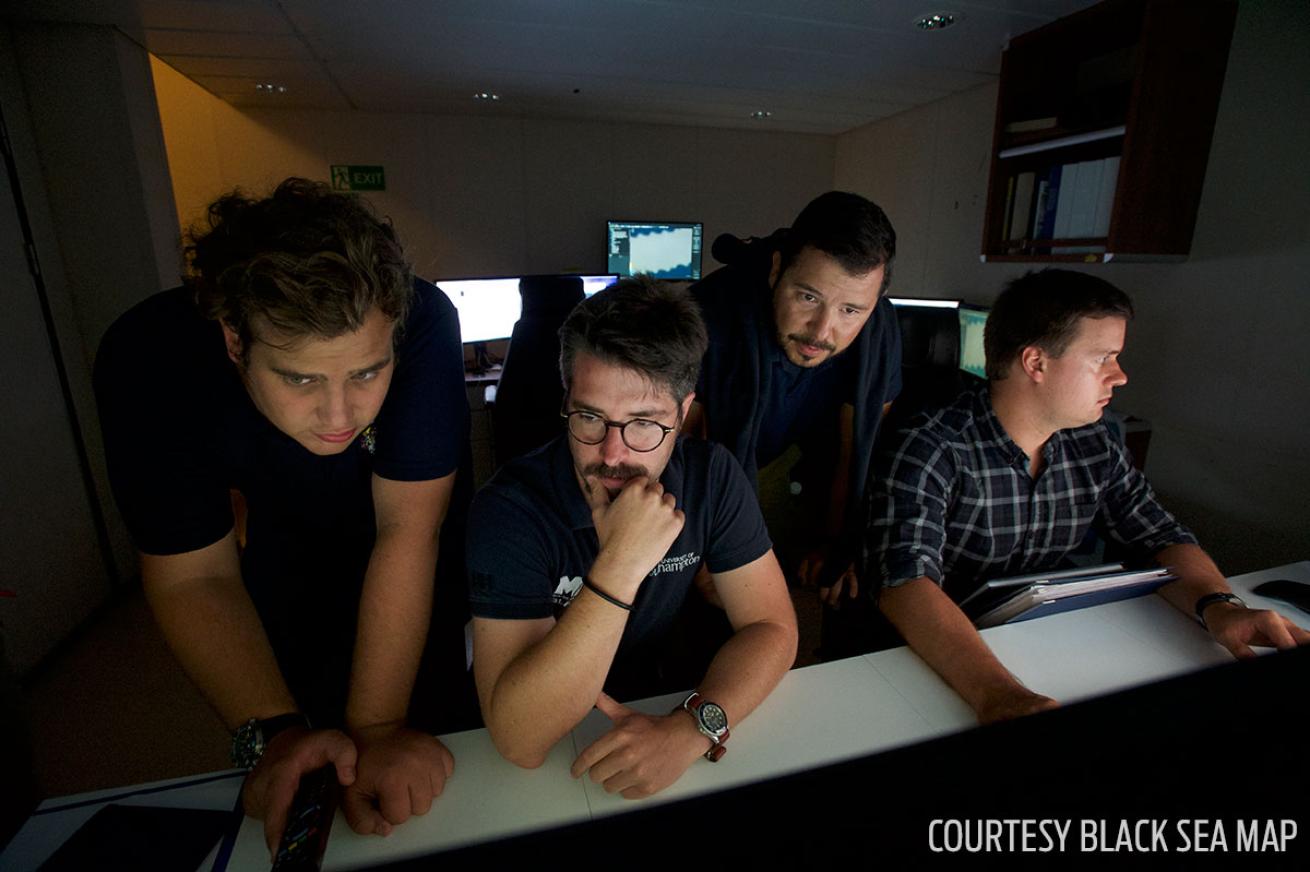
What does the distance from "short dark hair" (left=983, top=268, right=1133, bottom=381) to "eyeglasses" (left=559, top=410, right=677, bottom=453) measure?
91 centimetres

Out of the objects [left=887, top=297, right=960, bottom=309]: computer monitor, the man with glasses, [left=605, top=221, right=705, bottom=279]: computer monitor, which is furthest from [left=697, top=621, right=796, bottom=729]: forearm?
[left=605, top=221, right=705, bottom=279]: computer monitor

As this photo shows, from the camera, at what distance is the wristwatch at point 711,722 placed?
0.83 m

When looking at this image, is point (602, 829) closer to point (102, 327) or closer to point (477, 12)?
point (477, 12)

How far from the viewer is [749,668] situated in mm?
948

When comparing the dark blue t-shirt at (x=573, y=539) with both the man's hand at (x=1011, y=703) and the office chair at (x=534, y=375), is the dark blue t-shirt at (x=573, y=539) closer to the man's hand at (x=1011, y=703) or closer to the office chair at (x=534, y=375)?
the man's hand at (x=1011, y=703)

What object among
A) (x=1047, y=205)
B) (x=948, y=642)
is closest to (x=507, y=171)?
(x=1047, y=205)

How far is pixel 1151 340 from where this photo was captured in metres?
2.55

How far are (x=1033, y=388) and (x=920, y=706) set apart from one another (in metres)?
0.80

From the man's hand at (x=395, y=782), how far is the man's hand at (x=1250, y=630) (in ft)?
4.38

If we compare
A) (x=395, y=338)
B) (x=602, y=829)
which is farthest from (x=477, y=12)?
(x=602, y=829)

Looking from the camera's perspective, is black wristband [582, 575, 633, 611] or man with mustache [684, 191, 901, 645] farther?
man with mustache [684, 191, 901, 645]

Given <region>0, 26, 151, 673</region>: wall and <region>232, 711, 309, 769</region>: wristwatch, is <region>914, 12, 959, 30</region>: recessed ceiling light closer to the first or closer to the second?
<region>232, 711, 309, 769</region>: wristwatch

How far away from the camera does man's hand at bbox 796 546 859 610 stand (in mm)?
1509

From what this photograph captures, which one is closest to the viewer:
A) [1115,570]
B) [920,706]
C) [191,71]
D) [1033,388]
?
[920,706]
